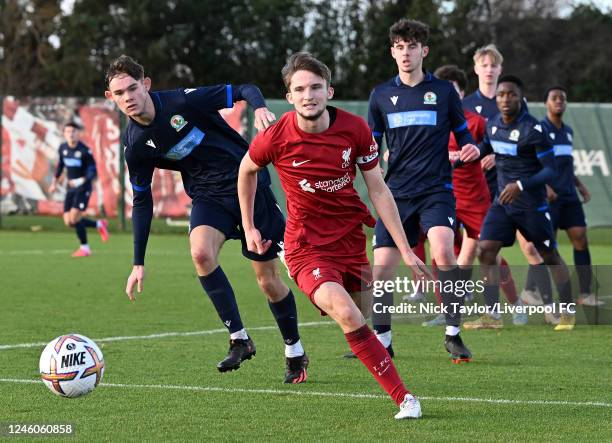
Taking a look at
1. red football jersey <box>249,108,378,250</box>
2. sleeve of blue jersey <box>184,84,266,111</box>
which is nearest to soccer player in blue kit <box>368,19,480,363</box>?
sleeve of blue jersey <box>184,84,266,111</box>

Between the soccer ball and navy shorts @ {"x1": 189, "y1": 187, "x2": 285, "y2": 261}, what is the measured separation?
1545 millimetres

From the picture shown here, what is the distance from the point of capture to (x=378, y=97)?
30.1 feet

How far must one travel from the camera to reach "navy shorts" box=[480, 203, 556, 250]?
10.8 metres

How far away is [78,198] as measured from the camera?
69.8 feet

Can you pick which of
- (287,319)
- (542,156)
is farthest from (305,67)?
(542,156)

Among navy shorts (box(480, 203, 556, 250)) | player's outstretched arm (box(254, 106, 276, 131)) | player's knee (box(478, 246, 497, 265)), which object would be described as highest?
player's outstretched arm (box(254, 106, 276, 131))

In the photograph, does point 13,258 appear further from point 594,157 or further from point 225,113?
point 594,157

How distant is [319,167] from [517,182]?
13.6 feet

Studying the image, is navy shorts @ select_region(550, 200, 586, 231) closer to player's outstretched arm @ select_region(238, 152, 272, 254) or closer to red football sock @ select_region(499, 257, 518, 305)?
red football sock @ select_region(499, 257, 518, 305)

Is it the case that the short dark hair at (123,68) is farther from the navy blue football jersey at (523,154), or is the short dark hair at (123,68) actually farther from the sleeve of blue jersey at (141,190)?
the navy blue football jersey at (523,154)

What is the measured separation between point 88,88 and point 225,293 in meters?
41.7

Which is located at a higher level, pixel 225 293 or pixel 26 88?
pixel 225 293

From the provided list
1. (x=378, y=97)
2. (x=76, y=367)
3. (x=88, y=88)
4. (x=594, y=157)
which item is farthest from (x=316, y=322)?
(x=88, y=88)

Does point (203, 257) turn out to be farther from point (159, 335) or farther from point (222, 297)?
point (159, 335)
